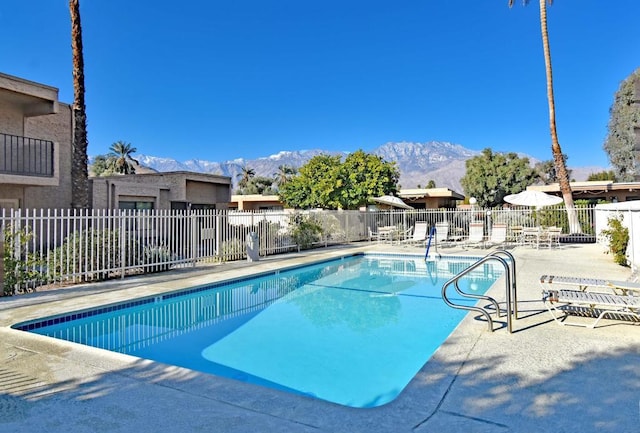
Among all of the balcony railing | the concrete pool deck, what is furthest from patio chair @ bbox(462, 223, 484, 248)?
the balcony railing

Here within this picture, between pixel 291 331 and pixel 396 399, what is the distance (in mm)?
4017

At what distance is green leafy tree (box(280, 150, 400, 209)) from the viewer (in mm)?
24969

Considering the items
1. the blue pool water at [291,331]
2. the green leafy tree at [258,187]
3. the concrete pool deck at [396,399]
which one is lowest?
the blue pool water at [291,331]

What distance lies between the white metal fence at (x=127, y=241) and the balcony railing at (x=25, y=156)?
1535mm

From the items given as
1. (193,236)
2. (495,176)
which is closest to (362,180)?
(193,236)

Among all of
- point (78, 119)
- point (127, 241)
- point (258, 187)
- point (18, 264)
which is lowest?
point (18, 264)

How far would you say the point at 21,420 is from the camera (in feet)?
10.5

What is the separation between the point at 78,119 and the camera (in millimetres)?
14258

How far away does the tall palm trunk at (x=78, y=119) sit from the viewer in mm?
14148

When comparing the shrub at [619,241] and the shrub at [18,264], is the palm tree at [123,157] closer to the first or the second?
the shrub at [18,264]

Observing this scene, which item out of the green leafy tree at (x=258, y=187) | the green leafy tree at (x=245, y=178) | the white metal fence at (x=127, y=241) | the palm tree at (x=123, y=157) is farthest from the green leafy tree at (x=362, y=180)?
the green leafy tree at (x=245, y=178)

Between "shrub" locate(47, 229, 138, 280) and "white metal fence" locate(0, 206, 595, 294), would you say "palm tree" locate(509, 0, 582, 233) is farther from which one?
"shrub" locate(47, 229, 138, 280)

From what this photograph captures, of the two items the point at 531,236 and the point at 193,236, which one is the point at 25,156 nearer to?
the point at 193,236

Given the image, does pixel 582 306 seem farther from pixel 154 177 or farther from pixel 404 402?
pixel 154 177
